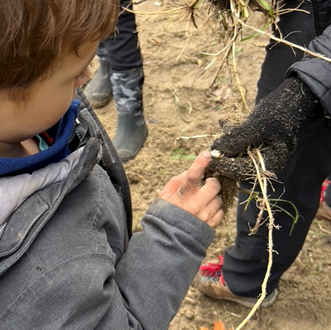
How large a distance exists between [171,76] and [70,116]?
243cm

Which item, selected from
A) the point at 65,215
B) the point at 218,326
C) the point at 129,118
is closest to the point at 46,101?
→ the point at 65,215

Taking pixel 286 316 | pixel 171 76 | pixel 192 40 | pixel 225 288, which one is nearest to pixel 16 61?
pixel 225 288

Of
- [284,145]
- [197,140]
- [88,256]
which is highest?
[88,256]

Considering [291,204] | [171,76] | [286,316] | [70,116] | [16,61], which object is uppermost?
[16,61]

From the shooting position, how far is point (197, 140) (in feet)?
9.90

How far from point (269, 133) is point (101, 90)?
2.10 meters

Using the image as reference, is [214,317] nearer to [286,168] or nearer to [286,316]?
[286,316]

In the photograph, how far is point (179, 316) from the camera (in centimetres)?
227

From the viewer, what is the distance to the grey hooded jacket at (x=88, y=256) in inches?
36.9

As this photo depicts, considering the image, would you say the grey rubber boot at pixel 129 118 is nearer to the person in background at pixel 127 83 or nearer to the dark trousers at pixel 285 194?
the person in background at pixel 127 83

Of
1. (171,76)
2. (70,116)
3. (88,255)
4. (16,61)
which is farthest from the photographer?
(171,76)

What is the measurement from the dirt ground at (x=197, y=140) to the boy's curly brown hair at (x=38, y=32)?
64 centimetres

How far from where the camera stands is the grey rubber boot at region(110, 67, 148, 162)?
2921mm

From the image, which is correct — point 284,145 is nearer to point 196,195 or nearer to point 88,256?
point 196,195
